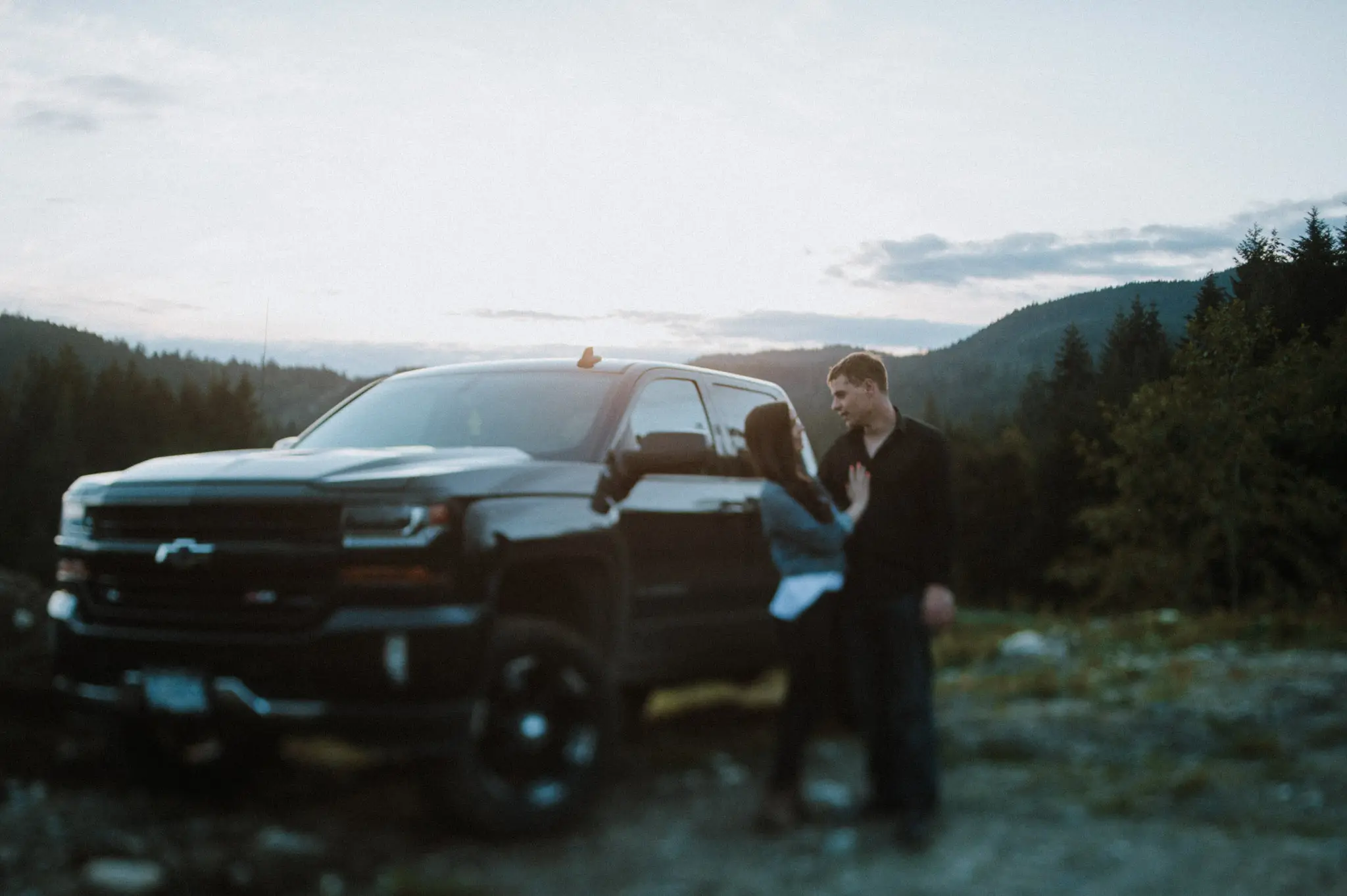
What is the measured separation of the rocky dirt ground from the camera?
14.8 ft

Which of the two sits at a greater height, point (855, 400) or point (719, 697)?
point (855, 400)

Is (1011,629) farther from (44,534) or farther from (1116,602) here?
(44,534)

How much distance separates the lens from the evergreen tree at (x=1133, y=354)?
A: 212 ft

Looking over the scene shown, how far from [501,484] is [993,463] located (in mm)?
58206

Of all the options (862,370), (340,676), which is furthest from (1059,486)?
(340,676)

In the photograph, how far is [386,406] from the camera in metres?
6.74

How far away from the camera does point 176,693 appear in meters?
4.82

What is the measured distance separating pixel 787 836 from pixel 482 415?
2.44m

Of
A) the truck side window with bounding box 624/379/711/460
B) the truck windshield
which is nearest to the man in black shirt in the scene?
the truck side window with bounding box 624/379/711/460

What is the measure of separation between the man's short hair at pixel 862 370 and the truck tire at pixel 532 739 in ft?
5.17

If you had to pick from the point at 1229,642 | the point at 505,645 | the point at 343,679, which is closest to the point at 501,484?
the point at 505,645

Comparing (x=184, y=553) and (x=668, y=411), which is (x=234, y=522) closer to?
(x=184, y=553)

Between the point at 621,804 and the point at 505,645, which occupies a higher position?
the point at 505,645

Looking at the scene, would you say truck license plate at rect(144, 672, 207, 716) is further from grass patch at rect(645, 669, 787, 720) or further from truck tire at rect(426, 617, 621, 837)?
grass patch at rect(645, 669, 787, 720)
